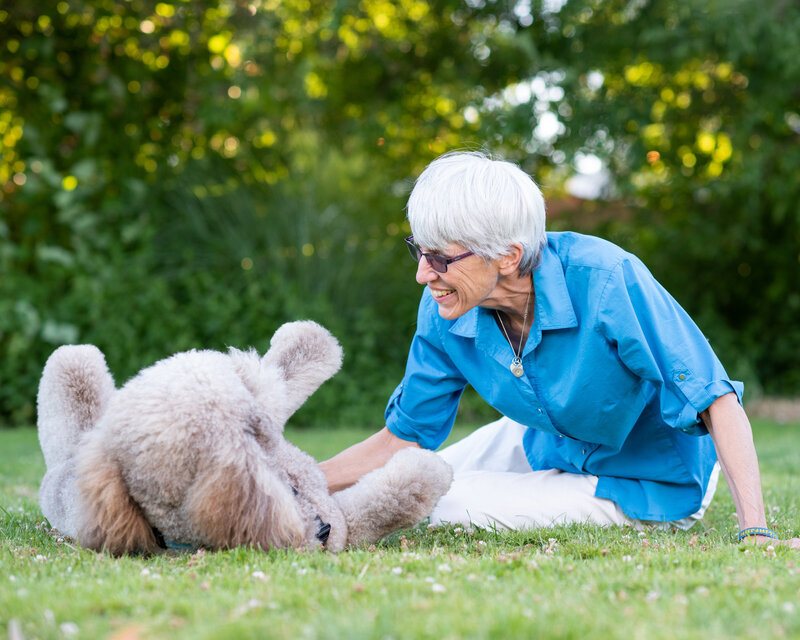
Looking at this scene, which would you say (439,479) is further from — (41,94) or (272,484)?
(41,94)

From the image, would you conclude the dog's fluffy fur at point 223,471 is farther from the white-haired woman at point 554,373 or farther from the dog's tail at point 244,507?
the white-haired woman at point 554,373

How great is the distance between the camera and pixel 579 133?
8852 mm

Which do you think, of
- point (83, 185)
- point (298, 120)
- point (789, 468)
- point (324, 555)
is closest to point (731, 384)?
point (324, 555)

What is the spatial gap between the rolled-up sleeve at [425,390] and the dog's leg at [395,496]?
0.65 m

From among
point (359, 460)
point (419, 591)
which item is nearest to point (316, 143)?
point (359, 460)

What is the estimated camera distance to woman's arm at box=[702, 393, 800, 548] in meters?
2.82

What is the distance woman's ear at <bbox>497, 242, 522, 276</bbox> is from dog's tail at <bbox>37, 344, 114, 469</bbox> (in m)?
1.55

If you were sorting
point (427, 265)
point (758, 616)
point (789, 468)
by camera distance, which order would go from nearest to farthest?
1. point (758, 616)
2. point (427, 265)
3. point (789, 468)

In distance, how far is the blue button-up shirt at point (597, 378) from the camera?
2.98 meters

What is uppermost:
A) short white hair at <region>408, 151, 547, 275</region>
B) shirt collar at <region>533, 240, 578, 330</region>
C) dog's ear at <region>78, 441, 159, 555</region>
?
short white hair at <region>408, 151, 547, 275</region>

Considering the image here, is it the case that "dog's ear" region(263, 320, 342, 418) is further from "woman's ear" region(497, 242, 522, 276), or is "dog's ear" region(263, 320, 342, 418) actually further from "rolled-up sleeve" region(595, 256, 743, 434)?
"rolled-up sleeve" region(595, 256, 743, 434)

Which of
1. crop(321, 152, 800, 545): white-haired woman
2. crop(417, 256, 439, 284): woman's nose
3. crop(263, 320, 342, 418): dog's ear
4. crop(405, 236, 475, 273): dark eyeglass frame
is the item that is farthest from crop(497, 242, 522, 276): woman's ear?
crop(263, 320, 342, 418): dog's ear

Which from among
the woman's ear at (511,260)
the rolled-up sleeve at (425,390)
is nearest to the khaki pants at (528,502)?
the rolled-up sleeve at (425,390)

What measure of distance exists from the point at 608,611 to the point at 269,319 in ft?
25.2
